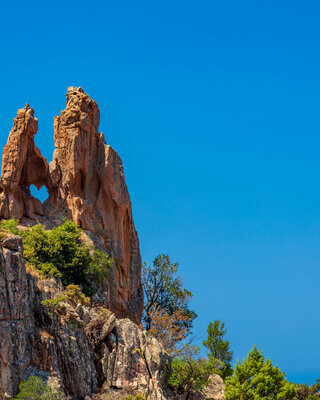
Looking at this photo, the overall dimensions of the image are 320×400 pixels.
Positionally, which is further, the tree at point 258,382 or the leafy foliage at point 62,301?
the tree at point 258,382

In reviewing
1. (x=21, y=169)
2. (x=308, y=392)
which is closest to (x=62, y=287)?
(x=21, y=169)

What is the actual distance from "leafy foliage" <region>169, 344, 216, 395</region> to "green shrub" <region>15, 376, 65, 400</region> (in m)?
12.5

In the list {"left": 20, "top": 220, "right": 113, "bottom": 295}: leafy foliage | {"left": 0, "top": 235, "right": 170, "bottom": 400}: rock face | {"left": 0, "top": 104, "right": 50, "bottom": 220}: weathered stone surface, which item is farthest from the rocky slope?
{"left": 0, "top": 104, "right": 50, "bottom": 220}: weathered stone surface

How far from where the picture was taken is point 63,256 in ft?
173

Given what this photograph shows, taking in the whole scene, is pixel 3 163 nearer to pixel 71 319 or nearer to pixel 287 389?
pixel 71 319

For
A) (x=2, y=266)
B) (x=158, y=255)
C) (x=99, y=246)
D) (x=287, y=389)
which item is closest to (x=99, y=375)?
(x=2, y=266)

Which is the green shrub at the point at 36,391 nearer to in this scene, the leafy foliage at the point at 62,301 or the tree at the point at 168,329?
the leafy foliage at the point at 62,301

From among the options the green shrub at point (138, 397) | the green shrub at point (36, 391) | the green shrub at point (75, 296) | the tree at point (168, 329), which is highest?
the tree at point (168, 329)

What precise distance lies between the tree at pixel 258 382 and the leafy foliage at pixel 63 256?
45.6ft

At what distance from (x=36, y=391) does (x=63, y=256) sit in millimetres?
19553

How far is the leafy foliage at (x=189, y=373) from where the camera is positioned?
46.1 m

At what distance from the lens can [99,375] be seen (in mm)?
41250

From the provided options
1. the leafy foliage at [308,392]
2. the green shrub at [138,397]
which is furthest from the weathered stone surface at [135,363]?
the leafy foliage at [308,392]

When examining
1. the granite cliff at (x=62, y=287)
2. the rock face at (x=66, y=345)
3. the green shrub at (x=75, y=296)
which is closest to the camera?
the rock face at (x=66, y=345)
